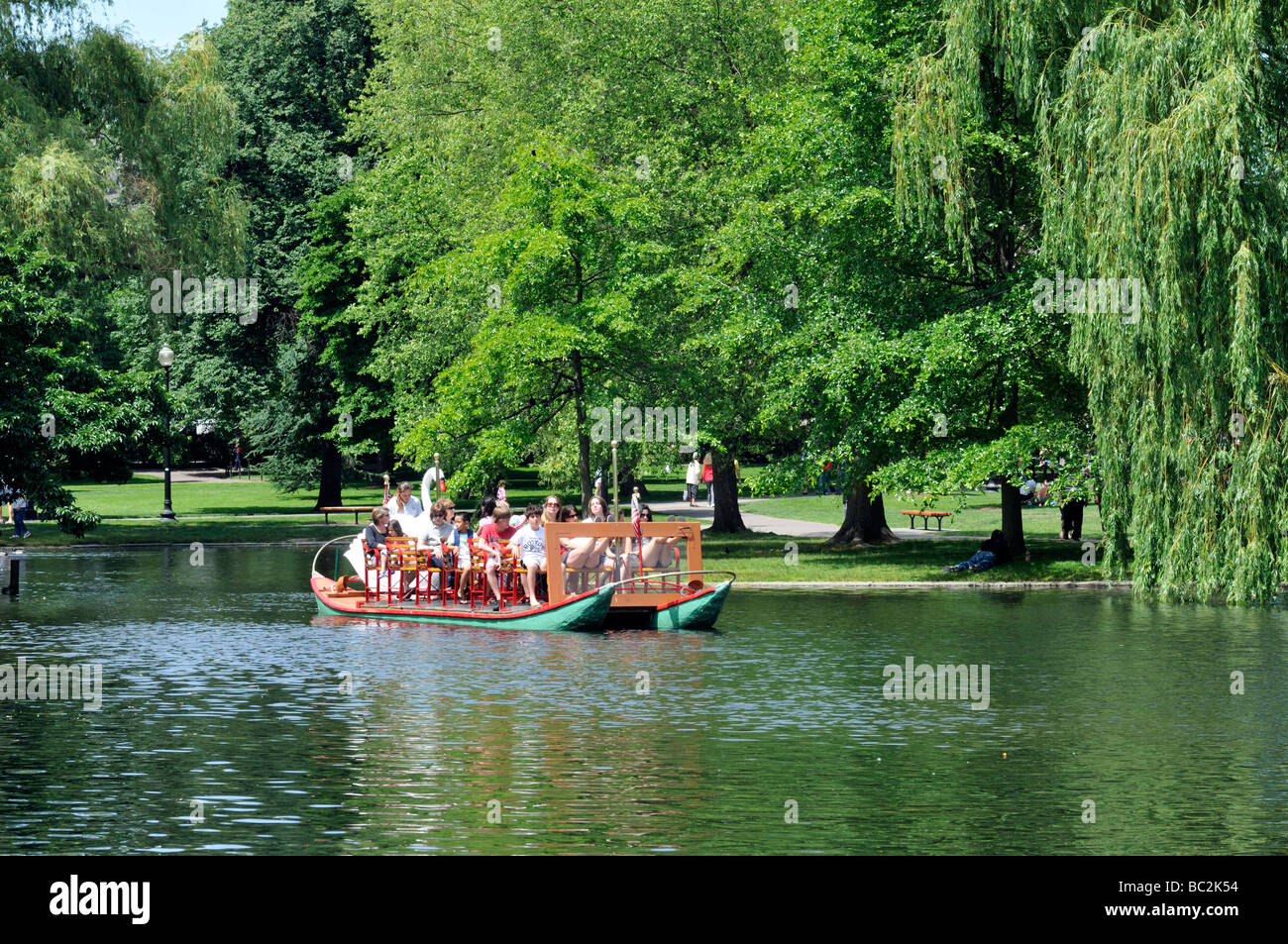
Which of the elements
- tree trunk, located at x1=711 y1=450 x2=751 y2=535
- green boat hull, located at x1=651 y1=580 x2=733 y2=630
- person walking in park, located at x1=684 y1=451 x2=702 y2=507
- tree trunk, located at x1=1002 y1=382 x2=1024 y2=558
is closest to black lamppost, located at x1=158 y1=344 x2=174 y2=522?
tree trunk, located at x1=711 y1=450 x2=751 y2=535

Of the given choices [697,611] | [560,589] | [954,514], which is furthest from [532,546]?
[954,514]

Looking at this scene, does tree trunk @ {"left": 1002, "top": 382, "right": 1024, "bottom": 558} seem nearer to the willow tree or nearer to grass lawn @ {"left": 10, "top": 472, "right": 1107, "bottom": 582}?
grass lawn @ {"left": 10, "top": 472, "right": 1107, "bottom": 582}

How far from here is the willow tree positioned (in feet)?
79.5

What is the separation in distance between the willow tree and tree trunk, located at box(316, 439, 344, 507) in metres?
41.1

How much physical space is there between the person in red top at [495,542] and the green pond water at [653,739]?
1.26 m

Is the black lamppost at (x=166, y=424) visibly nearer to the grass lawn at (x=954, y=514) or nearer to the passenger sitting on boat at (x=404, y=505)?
the passenger sitting on boat at (x=404, y=505)

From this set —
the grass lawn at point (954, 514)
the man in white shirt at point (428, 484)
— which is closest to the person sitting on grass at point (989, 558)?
the grass lawn at point (954, 514)

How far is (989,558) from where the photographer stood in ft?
117

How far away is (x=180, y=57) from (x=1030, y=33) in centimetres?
2875

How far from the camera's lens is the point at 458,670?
71.5ft

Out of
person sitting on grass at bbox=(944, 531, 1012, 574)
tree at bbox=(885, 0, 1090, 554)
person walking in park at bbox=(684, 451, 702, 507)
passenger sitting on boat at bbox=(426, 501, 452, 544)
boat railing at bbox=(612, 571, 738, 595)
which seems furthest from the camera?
person walking in park at bbox=(684, 451, 702, 507)
